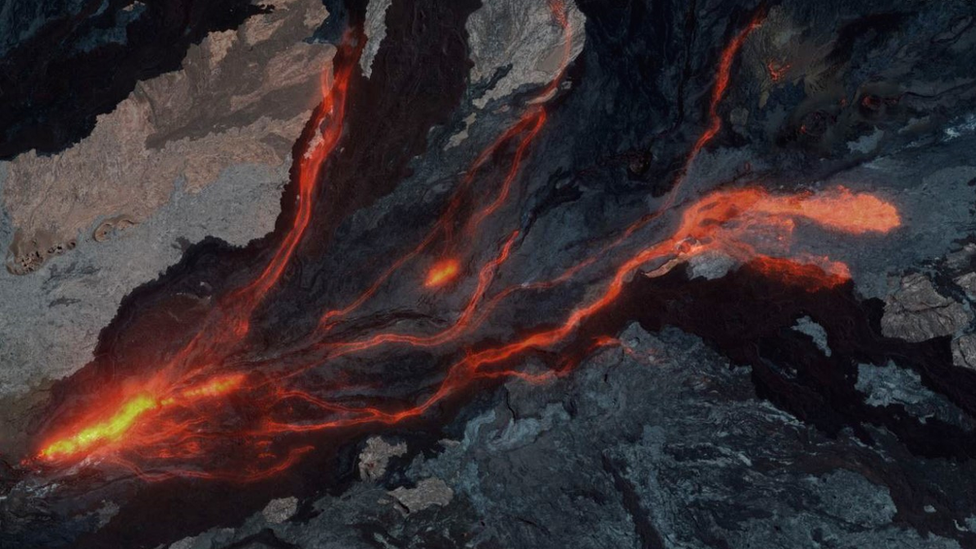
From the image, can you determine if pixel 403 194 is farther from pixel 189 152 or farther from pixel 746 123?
pixel 746 123

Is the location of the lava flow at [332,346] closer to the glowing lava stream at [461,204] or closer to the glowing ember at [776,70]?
the glowing lava stream at [461,204]

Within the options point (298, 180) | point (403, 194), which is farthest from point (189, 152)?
point (403, 194)

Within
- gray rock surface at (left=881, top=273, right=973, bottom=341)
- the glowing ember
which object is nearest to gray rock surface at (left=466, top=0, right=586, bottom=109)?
the glowing ember

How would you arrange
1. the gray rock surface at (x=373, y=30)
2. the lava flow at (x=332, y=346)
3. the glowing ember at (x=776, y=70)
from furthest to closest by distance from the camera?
the gray rock surface at (x=373, y=30)
the lava flow at (x=332, y=346)
the glowing ember at (x=776, y=70)

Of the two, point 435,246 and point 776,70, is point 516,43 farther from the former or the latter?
point 776,70

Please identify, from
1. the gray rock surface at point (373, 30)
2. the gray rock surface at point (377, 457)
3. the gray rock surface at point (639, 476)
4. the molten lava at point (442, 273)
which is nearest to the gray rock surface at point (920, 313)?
the gray rock surface at point (639, 476)

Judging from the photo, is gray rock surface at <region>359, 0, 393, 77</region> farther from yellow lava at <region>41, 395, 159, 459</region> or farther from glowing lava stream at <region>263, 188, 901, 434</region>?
yellow lava at <region>41, 395, 159, 459</region>

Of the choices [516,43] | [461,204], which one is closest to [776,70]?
[516,43]
